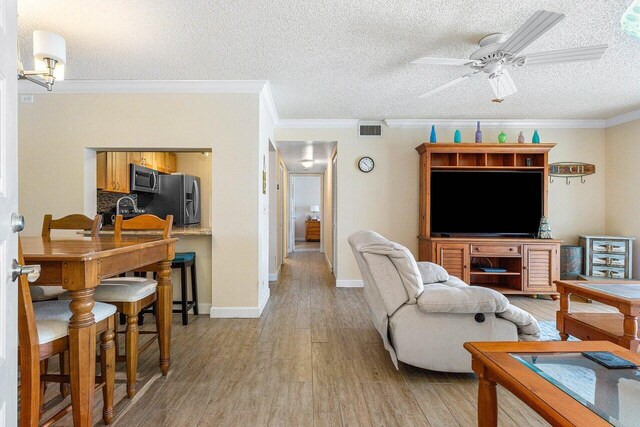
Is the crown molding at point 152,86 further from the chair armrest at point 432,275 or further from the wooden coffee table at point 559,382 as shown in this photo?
the wooden coffee table at point 559,382

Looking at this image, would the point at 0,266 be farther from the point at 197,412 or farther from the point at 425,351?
the point at 425,351

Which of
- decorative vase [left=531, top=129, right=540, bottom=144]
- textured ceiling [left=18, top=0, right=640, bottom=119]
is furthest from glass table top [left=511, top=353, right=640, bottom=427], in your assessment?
decorative vase [left=531, top=129, right=540, bottom=144]

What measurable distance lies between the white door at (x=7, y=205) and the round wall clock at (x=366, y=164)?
4.09 metres

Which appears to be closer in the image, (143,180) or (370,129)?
(143,180)

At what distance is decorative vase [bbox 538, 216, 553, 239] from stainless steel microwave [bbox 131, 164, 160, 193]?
4.98 meters

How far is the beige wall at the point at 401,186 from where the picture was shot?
4.68 m

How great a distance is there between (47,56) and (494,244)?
4561 millimetres

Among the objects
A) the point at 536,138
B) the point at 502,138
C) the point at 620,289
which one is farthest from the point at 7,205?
the point at 536,138

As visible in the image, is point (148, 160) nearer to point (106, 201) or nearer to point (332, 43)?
point (106, 201)

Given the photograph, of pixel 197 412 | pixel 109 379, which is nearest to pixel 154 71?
pixel 109 379

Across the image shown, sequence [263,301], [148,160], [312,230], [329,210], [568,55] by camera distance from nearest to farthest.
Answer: [568,55], [263,301], [148,160], [329,210], [312,230]

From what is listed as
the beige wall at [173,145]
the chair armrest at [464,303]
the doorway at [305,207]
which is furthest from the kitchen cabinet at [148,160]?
the doorway at [305,207]

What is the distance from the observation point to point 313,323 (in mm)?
3211

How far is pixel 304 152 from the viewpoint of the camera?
5.79 meters
